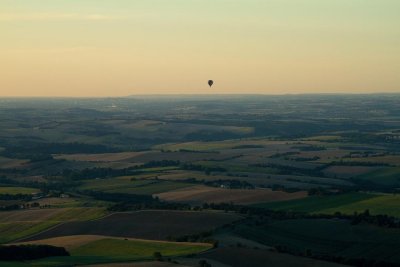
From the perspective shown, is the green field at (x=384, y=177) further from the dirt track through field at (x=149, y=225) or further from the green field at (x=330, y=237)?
the dirt track through field at (x=149, y=225)

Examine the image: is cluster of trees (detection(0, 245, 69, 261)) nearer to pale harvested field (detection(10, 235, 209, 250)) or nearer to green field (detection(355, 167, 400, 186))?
pale harvested field (detection(10, 235, 209, 250))

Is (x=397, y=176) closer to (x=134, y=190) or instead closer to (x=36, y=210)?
(x=134, y=190)

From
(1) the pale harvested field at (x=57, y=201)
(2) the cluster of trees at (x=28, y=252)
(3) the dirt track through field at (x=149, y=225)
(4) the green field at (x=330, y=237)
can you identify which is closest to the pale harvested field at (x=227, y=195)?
(1) the pale harvested field at (x=57, y=201)

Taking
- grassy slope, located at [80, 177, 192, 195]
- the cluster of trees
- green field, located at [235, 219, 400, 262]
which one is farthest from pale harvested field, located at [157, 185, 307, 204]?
the cluster of trees

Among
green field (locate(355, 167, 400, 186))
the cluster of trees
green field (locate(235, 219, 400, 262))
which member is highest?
the cluster of trees

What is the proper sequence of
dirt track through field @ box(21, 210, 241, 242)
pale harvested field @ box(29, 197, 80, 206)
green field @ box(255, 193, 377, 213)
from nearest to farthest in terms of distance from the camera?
dirt track through field @ box(21, 210, 241, 242) → green field @ box(255, 193, 377, 213) → pale harvested field @ box(29, 197, 80, 206)

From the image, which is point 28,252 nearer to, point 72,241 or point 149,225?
point 72,241
